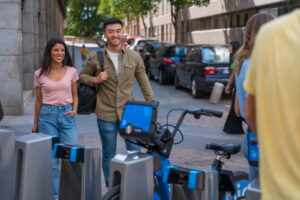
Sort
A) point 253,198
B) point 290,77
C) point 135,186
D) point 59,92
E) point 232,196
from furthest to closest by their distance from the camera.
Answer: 1. point 59,92
2. point 232,196
3. point 135,186
4. point 253,198
5. point 290,77

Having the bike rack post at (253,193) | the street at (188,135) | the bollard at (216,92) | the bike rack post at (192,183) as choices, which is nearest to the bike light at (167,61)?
the bollard at (216,92)

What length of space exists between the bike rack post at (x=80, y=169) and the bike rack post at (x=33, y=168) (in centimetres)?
10

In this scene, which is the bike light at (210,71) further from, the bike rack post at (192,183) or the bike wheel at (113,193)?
the bike wheel at (113,193)

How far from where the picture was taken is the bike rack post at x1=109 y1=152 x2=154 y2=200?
12.0 feet

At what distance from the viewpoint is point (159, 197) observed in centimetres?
413

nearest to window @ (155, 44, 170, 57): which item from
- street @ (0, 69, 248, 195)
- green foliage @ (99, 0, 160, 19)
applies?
street @ (0, 69, 248, 195)

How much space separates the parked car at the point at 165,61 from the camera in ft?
69.1

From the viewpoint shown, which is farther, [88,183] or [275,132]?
[88,183]

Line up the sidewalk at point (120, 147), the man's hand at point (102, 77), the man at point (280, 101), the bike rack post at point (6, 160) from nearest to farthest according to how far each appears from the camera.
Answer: the man at point (280, 101)
the bike rack post at point (6, 160)
the man's hand at point (102, 77)
the sidewalk at point (120, 147)

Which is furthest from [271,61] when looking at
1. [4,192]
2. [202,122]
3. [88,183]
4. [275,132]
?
[202,122]

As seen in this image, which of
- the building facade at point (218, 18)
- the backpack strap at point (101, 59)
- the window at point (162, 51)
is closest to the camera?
the backpack strap at point (101, 59)

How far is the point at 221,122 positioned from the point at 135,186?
8.39m

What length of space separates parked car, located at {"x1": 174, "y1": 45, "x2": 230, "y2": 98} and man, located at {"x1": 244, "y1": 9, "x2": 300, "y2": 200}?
1432 cm

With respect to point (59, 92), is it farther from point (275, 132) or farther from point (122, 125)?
Answer: point (275, 132)
